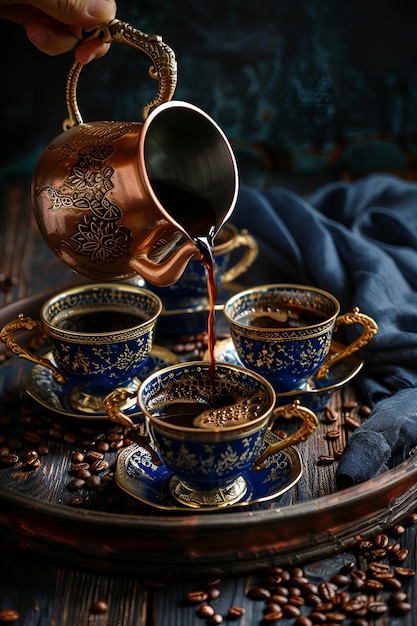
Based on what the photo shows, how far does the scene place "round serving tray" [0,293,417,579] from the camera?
1133 mm

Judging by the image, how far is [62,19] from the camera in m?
1.46

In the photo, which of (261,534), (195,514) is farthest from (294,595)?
(195,514)

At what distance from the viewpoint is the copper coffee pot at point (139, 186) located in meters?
1.27

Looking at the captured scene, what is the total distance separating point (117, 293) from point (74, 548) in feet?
2.07

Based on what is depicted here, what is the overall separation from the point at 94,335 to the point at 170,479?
312mm

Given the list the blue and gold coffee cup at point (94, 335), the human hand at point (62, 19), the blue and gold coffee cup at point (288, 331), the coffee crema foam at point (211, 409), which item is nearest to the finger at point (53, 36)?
the human hand at point (62, 19)

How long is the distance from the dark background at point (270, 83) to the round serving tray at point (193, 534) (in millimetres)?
2055

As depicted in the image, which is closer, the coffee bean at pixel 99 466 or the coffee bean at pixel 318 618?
the coffee bean at pixel 318 618

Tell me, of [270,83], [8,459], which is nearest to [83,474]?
[8,459]

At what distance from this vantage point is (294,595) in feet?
3.68

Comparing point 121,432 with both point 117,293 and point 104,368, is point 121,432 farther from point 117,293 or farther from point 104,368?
point 117,293

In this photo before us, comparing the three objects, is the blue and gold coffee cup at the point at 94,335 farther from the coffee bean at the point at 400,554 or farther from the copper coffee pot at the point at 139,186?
the coffee bean at the point at 400,554

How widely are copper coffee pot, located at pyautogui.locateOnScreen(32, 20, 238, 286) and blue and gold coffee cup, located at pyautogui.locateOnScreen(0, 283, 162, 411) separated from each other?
0.49 feet

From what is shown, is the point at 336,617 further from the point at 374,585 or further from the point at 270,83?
the point at 270,83
